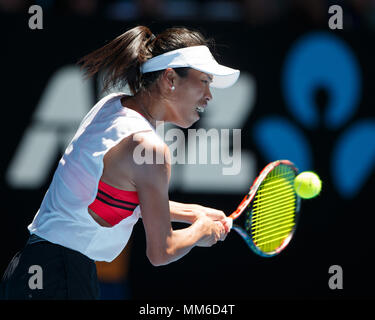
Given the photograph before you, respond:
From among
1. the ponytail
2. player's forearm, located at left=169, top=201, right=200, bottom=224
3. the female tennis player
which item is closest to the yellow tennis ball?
player's forearm, located at left=169, top=201, right=200, bottom=224

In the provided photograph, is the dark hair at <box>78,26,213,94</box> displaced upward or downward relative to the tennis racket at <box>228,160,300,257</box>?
upward

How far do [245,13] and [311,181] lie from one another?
212 cm

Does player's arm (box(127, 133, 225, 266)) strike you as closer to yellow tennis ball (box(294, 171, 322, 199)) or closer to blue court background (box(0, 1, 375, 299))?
yellow tennis ball (box(294, 171, 322, 199))

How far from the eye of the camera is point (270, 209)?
10.2ft

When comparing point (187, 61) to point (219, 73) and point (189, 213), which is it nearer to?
point (219, 73)

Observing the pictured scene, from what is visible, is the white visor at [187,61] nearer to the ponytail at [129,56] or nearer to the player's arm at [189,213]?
the ponytail at [129,56]

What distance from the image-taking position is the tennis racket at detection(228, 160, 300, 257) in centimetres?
300

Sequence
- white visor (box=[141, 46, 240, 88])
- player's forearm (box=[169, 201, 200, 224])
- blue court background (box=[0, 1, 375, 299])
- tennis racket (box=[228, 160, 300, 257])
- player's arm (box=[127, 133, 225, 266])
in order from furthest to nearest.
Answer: blue court background (box=[0, 1, 375, 299]), tennis racket (box=[228, 160, 300, 257]), player's forearm (box=[169, 201, 200, 224]), white visor (box=[141, 46, 240, 88]), player's arm (box=[127, 133, 225, 266])

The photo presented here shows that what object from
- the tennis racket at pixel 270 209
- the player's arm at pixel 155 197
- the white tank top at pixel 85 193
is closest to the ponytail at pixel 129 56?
the white tank top at pixel 85 193

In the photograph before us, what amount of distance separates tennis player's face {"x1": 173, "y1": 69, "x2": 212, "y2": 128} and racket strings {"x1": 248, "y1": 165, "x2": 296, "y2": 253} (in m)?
0.75

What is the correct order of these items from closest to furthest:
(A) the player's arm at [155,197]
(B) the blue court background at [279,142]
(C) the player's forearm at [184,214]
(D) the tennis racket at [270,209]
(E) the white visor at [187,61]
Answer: (A) the player's arm at [155,197] < (E) the white visor at [187,61] < (C) the player's forearm at [184,214] < (D) the tennis racket at [270,209] < (B) the blue court background at [279,142]

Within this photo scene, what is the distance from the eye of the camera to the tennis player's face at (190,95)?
2408mm
